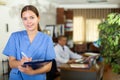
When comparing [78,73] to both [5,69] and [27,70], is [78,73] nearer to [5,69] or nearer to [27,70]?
[5,69]

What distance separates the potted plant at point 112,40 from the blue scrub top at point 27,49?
420mm

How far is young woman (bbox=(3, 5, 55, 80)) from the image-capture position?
166 centimetres

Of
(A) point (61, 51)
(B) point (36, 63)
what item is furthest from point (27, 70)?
(A) point (61, 51)

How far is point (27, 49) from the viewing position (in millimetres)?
1721

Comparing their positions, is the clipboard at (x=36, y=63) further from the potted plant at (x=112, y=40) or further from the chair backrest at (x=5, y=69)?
the chair backrest at (x=5, y=69)

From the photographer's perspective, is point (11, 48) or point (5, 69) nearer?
point (11, 48)

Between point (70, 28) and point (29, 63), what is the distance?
15.5 feet

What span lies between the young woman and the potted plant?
0.42 m

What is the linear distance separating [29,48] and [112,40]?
2.02ft

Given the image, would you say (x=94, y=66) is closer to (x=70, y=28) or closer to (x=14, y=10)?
(x=14, y=10)

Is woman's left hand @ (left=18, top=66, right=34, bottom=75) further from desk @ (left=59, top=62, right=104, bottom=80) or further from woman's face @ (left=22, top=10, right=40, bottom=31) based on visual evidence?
desk @ (left=59, top=62, right=104, bottom=80)

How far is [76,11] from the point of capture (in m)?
8.78

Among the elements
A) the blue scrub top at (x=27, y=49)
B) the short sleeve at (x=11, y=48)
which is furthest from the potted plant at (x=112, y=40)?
the short sleeve at (x=11, y=48)

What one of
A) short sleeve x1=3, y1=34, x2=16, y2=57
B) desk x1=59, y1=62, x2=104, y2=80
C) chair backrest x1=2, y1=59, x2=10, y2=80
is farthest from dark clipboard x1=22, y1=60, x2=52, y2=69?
chair backrest x1=2, y1=59, x2=10, y2=80
